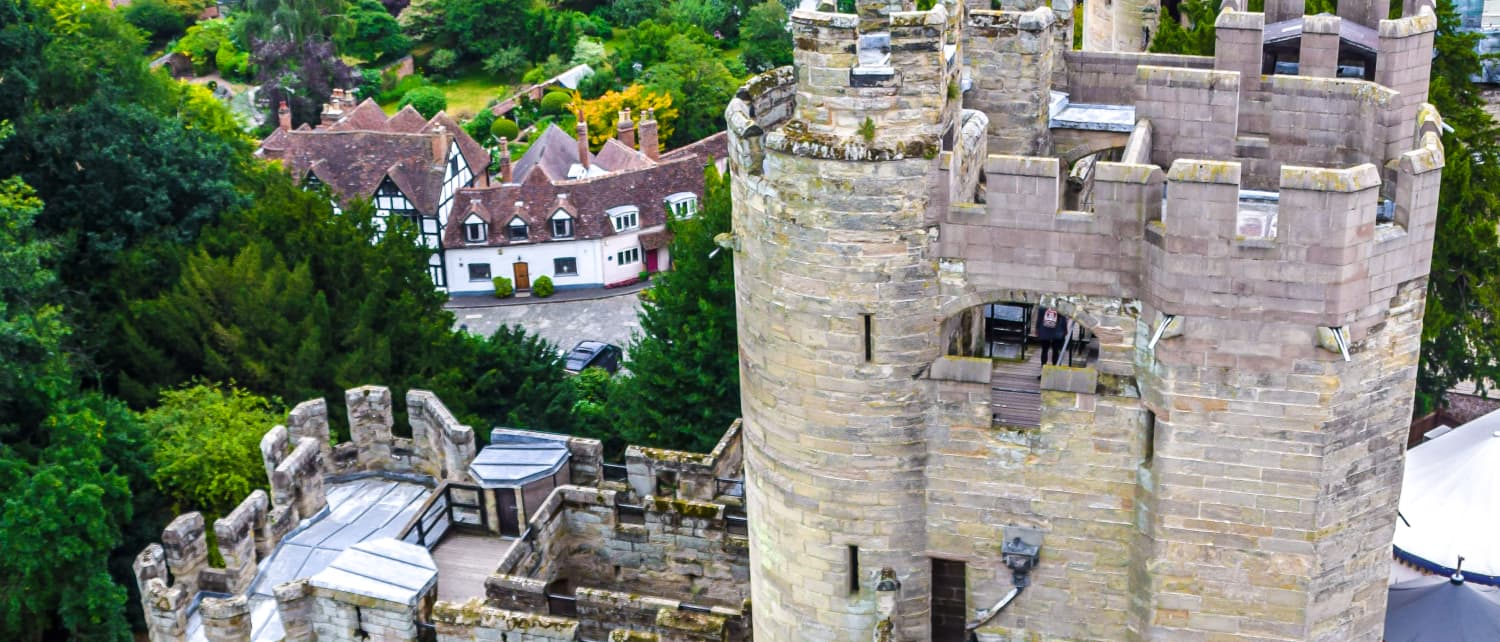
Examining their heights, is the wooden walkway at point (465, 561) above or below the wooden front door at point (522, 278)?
above

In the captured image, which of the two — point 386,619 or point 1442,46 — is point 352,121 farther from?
point 386,619

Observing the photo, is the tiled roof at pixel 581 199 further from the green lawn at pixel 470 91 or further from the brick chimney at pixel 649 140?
the green lawn at pixel 470 91

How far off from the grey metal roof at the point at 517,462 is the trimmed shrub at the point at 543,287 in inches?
2288

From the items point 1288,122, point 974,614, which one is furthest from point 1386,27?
point 974,614

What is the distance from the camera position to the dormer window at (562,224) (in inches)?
3836

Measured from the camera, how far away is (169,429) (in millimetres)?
52938

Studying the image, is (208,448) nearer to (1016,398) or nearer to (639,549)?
(639,549)

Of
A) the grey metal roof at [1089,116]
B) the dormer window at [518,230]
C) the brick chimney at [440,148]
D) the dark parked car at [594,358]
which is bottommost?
the dark parked car at [594,358]

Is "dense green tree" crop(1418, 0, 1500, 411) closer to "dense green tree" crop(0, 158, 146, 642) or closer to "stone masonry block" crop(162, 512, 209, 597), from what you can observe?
"stone masonry block" crop(162, 512, 209, 597)

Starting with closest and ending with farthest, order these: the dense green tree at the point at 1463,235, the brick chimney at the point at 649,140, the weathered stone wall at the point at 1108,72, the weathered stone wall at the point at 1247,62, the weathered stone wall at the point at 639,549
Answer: the weathered stone wall at the point at 1247,62 < the weathered stone wall at the point at 1108,72 < the weathered stone wall at the point at 639,549 < the dense green tree at the point at 1463,235 < the brick chimney at the point at 649,140

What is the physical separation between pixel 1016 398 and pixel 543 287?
74.3 m

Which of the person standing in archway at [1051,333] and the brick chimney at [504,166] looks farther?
the brick chimney at [504,166]

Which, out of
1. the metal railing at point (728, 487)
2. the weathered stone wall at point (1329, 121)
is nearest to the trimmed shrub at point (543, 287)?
the metal railing at point (728, 487)

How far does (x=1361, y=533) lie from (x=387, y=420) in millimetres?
24753
